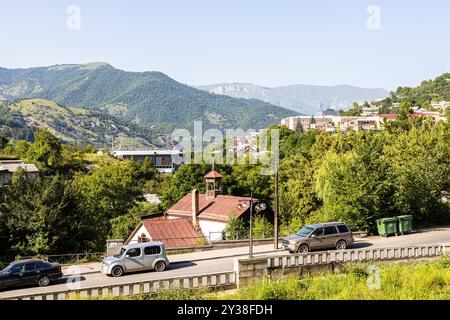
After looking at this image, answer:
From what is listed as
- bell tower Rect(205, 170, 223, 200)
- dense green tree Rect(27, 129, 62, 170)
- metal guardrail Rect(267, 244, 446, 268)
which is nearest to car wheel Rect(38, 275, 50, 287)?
metal guardrail Rect(267, 244, 446, 268)

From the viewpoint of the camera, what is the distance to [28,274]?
68.3 ft

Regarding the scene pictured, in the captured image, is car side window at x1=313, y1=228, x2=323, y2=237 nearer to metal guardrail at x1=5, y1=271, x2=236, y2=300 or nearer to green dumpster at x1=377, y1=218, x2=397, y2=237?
green dumpster at x1=377, y1=218, x2=397, y2=237

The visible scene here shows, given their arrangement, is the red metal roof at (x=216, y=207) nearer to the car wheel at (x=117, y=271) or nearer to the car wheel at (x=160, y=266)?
the car wheel at (x=160, y=266)

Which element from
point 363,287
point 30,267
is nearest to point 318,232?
point 363,287

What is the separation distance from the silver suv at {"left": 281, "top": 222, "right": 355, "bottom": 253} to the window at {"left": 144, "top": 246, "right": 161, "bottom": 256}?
650cm

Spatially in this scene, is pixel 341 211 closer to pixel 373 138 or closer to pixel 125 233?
pixel 373 138

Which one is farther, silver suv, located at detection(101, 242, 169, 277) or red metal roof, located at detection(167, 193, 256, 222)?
red metal roof, located at detection(167, 193, 256, 222)

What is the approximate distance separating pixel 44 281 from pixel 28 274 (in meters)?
0.72

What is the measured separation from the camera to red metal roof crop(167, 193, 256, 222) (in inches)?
1628

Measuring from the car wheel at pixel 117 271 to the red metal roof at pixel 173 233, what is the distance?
12.5 meters

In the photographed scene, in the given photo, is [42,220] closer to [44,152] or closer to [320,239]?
[320,239]

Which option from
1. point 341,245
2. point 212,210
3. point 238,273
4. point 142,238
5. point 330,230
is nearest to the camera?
point 238,273

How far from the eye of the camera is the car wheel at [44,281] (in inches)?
829
